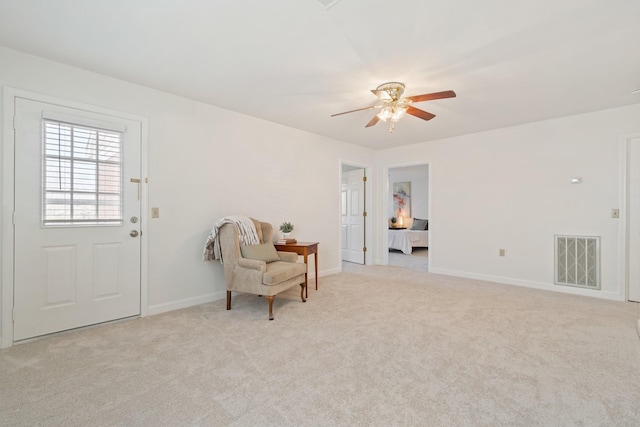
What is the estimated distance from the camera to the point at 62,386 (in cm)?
179

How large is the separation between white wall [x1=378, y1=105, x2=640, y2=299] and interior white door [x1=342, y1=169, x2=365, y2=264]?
125cm

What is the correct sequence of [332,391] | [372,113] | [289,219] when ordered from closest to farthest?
1. [332,391]
2. [372,113]
3. [289,219]

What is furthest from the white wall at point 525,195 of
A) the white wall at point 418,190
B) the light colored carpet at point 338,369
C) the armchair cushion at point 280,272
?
the white wall at point 418,190

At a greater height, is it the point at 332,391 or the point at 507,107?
the point at 507,107

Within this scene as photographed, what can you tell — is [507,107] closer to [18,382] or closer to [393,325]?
[393,325]

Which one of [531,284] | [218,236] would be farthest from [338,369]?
[531,284]

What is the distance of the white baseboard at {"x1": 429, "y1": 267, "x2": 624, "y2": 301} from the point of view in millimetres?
3650

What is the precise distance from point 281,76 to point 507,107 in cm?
280

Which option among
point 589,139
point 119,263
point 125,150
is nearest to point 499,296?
point 589,139

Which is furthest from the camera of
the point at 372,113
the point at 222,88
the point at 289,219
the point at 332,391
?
the point at 289,219

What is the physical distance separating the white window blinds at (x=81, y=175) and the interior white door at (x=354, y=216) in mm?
4289

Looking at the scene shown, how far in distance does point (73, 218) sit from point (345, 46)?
2.83 meters

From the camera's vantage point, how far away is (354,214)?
619cm

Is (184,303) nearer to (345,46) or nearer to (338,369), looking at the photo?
(338,369)
